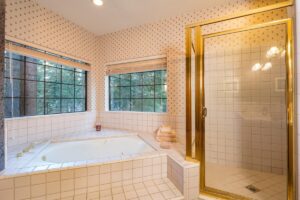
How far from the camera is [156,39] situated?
8.66ft

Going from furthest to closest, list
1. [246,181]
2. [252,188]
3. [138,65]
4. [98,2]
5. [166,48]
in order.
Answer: [138,65]
[166,48]
[98,2]
[246,181]
[252,188]

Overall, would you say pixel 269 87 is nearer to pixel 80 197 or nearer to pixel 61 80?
pixel 80 197

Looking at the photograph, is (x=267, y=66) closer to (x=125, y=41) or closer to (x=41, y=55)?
(x=125, y=41)

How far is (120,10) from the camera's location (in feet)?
7.58

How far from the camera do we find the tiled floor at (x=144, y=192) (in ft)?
4.73

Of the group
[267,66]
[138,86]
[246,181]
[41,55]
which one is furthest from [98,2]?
[246,181]

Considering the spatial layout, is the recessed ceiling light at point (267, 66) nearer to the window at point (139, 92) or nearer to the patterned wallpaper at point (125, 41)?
the patterned wallpaper at point (125, 41)

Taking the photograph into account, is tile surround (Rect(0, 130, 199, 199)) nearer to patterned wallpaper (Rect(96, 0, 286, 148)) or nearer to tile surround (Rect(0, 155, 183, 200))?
tile surround (Rect(0, 155, 183, 200))

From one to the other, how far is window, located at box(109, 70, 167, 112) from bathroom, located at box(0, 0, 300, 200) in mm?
22

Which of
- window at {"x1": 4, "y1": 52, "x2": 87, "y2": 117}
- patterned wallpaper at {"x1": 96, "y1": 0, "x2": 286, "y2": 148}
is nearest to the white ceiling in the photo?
patterned wallpaper at {"x1": 96, "y1": 0, "x2": 286, "y2": 148}

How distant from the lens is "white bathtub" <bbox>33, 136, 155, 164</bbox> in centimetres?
198

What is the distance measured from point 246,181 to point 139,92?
2085 millimetres

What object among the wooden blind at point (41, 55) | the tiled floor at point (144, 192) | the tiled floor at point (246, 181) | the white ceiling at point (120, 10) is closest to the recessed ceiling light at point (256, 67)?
the white ceiling at point (120, 10)

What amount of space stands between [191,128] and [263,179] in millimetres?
1114
